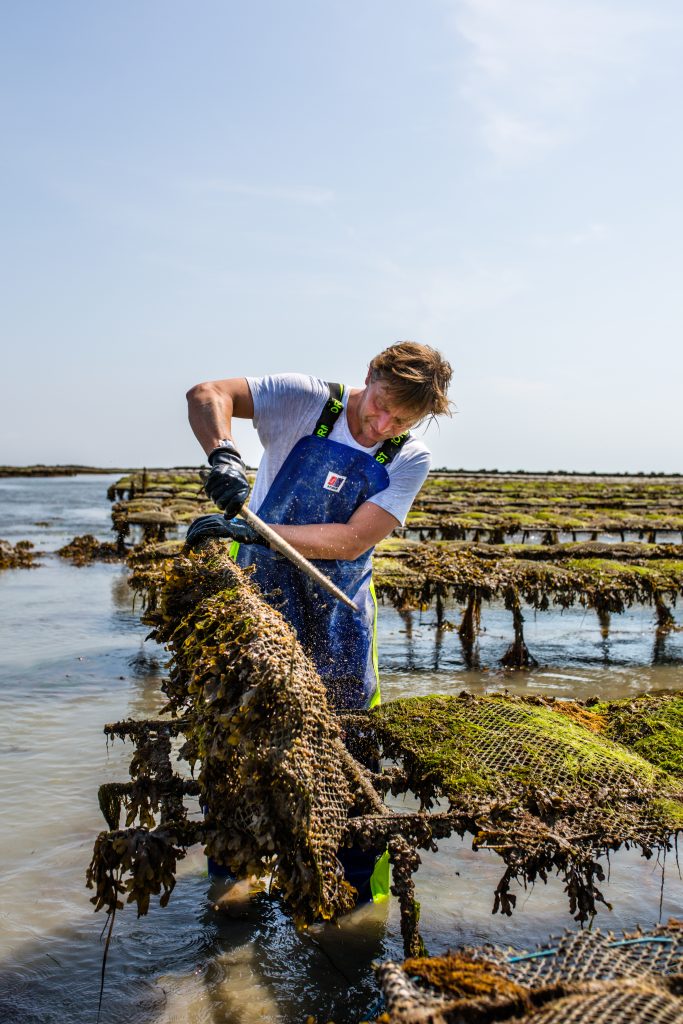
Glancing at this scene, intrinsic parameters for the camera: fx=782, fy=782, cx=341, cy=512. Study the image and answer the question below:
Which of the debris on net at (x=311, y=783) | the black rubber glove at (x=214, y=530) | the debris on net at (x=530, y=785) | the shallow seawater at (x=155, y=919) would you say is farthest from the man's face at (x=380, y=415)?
the shallow seawater at (x=155, y=919)

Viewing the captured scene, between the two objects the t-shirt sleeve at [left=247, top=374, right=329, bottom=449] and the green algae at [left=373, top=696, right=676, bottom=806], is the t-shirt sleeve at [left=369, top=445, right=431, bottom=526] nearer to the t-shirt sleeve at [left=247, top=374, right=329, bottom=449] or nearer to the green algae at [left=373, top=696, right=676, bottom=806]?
the t-shirt sleeve at [left=247, top=374, right=329, bottom=449]

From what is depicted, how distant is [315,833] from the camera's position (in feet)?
7.12

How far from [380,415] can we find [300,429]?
1.19 feet

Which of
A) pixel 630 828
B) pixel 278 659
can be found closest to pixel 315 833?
pixel 278 659

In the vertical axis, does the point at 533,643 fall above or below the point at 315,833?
below

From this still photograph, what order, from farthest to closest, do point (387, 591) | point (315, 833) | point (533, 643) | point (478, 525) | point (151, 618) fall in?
point (478, 525) → point (533, 643) → point (387, 591) → point (151, 618) → point (315, 833)

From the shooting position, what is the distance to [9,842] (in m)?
4.70

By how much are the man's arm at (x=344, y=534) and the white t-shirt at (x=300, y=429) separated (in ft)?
A: 0.17

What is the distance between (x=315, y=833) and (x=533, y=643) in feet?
34.7

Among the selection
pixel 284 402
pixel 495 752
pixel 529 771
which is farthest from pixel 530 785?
pixel 284 402

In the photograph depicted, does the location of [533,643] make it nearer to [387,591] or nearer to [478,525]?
[387,591]

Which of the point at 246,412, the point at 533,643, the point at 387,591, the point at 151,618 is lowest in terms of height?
the point at 533,643

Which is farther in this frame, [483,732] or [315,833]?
[483,732]

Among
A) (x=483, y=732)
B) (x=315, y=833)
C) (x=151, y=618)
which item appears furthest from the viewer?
(x=483, y=732)
